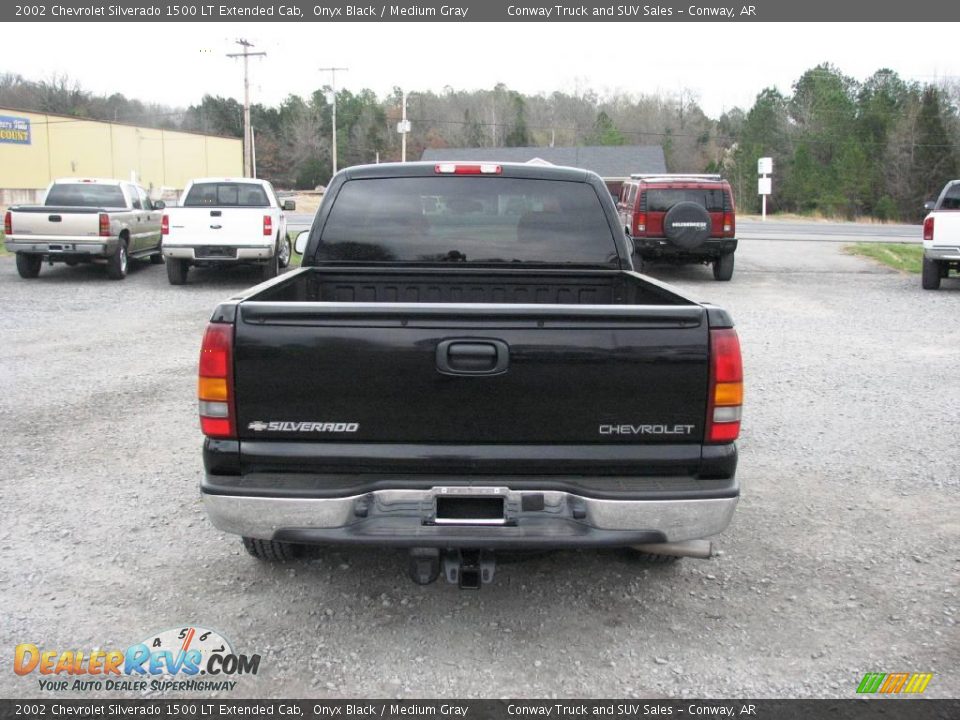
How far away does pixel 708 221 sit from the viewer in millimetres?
15859

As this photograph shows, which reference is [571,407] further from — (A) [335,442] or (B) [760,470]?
(B) [760,470]

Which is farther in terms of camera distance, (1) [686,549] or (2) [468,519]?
(1) [686,549]

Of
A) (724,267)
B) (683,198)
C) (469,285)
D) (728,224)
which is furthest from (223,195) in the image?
(469,285)

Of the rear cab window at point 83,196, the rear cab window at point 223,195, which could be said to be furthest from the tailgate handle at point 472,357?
the rear cab window at point 83,196

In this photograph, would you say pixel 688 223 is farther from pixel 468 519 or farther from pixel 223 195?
pixel 468 519

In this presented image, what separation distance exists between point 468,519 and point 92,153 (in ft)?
177

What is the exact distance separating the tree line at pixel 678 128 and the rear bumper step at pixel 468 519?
213 ft

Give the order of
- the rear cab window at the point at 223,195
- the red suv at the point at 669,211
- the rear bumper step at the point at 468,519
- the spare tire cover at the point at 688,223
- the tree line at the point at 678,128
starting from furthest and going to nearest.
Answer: the tree line at the point at 678,128 < the red suv at the point at 669,211 < the spare tire cover at the point at 688,223 < the rear cab window at the point at 223,195 < the rear bumper step at the point at 468,519

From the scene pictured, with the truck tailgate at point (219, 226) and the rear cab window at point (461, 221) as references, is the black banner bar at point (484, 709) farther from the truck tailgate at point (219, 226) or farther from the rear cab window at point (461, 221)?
the truck tailgate at point (219, 226)

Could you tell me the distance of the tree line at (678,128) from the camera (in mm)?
64625

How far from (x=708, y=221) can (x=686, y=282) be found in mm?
1524

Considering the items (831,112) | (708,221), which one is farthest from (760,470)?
(831,112)

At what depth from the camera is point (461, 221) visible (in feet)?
15.8

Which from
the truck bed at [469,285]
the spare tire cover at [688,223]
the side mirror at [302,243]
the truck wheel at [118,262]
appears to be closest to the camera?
the truck bed at [469,285]
